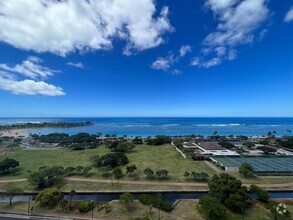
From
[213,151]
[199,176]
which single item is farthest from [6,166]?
[213,151]

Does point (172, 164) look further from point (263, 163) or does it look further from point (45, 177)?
point (45, 177)

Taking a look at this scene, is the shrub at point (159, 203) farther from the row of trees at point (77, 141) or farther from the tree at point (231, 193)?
the row of trees at point (77, 141)

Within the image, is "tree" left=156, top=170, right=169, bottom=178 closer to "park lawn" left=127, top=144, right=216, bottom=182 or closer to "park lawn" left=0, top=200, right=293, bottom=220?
"park lawn" left=127, top=144, right=216, bottom=182

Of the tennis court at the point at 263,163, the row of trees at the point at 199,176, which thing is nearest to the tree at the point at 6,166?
the row of trees at the point at 199,176

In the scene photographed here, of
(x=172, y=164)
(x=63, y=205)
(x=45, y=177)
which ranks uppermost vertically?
(x=45, y=177)

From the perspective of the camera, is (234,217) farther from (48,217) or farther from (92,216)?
(48,217)

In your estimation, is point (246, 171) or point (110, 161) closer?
point (246, 171)

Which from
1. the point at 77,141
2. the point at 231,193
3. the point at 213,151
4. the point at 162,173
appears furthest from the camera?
the point at 77,141

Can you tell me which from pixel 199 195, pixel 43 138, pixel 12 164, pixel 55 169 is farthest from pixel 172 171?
pixel 43 138

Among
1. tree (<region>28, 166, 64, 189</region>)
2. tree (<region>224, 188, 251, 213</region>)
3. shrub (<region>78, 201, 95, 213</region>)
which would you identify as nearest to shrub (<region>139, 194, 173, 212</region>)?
shrub (<region>78, 201, 95, 213</region>)
